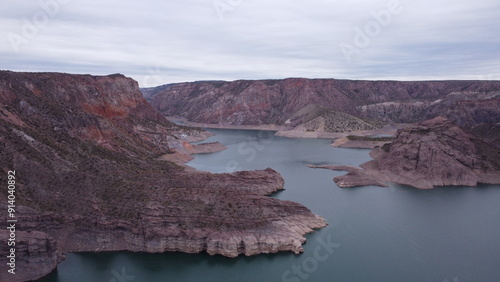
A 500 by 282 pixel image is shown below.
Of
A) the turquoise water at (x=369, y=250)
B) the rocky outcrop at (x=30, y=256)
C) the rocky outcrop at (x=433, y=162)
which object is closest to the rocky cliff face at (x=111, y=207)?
the rocky outcrop at (x=30, y=256)

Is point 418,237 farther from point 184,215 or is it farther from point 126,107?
point 126,107

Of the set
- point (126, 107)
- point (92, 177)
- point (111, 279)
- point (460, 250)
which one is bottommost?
point (111, 279)

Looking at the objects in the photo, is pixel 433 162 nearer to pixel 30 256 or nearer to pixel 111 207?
pixel 111 207

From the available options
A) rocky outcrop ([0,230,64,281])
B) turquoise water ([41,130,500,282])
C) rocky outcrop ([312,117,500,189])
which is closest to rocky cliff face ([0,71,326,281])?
rocky outcrop ([0,230,64,281])

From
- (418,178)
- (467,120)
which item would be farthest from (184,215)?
(467,120)

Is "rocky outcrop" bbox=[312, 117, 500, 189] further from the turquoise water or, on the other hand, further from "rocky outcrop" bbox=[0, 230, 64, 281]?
"rocky outcrop" bbox=[0, 230, 64, 281]

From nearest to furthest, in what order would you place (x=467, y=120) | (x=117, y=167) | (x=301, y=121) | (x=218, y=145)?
(x=117, y=167) → (x=218, y=145) → (x=467, y=120) → (x=301, y=121)

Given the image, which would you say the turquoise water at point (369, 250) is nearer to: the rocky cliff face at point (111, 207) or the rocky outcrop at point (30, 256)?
the rocky outcrop at point (30, 256)
